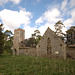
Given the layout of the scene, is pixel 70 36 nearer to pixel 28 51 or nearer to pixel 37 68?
pixel 28 51

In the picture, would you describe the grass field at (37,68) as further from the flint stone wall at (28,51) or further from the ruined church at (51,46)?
the flint stone wall at (28,51)

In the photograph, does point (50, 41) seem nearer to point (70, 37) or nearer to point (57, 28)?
point (57, 28)

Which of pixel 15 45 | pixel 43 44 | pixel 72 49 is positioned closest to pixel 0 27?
pixel 15 45

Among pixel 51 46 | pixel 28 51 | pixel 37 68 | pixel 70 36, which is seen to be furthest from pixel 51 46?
pixel 70 36

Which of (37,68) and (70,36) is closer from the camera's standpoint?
(37,68)

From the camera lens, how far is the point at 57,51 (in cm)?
1728

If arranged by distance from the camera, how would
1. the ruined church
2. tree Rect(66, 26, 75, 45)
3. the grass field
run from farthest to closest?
tree Rect(66, 26, 75, 45) < the ruined church < the grass field

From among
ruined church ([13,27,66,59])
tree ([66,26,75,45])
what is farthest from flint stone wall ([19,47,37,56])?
tree ([66,26,75,45])

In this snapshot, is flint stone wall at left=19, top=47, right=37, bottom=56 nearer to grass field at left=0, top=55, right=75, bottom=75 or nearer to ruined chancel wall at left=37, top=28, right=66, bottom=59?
ruined chancel wall at left=37, top=28, right=66, bottom=59

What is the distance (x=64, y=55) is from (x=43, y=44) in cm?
593

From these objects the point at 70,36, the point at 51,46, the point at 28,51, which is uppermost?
the point at 70,36

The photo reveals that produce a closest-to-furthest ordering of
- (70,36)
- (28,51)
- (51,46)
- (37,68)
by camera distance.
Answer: (37,68) < (51,46) < (28,51) < (70,36)

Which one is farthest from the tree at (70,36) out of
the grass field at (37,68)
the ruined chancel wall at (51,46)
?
the grass field at (37,68)

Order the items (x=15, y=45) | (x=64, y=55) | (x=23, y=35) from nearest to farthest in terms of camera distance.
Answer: (x=64, y=55)
(x=15, y=45)
(x=23, y=35)
